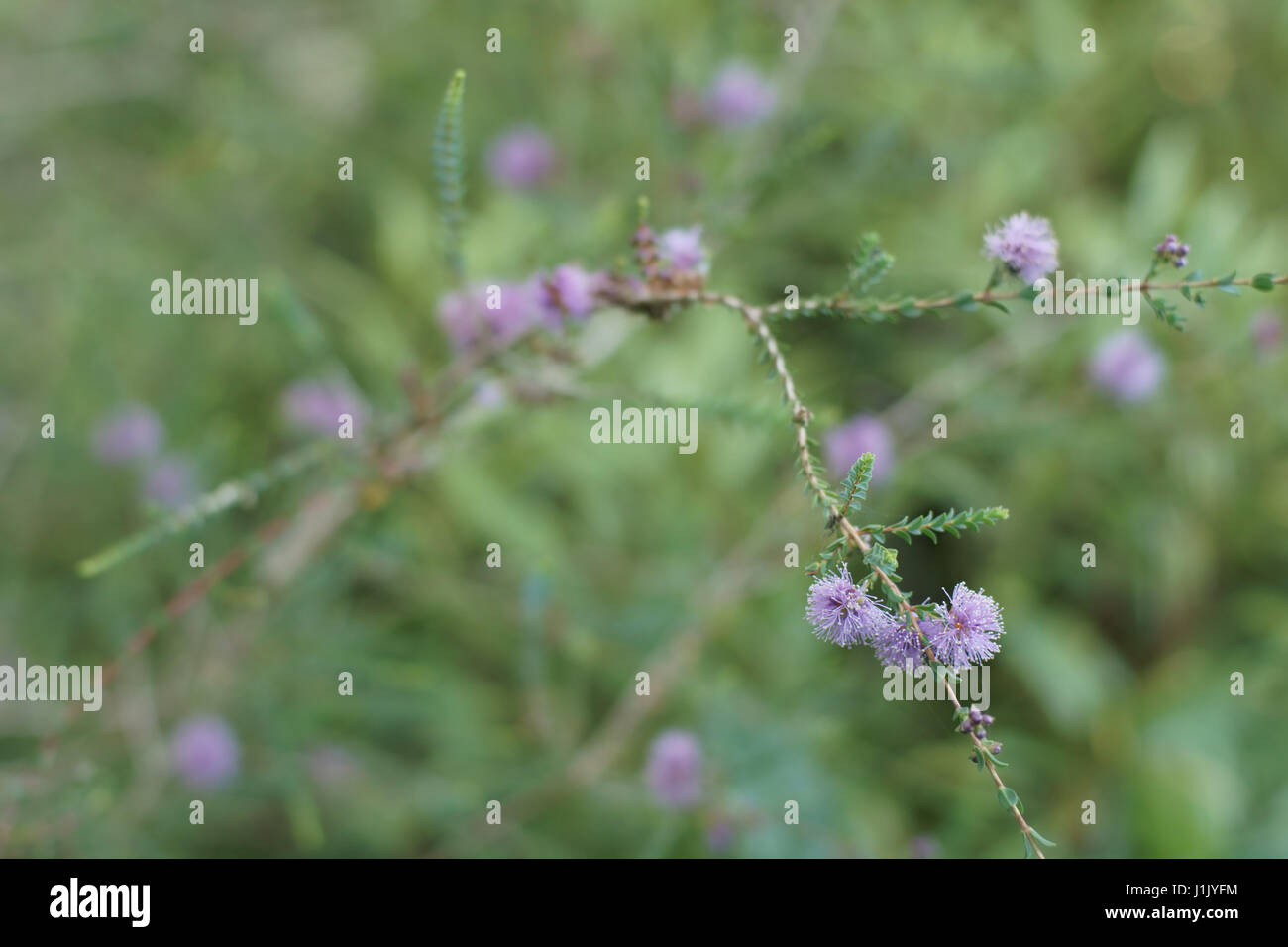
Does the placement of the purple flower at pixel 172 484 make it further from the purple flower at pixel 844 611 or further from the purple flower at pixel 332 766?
the purple flower at pixel 844 611

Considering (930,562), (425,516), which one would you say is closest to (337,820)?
(425,516)

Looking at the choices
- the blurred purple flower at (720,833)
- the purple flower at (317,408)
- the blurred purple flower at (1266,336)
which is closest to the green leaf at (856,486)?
the blurred purple flower at (720,833)

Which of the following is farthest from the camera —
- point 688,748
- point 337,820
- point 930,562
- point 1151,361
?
point 930,562

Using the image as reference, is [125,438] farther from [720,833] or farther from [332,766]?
[720,833]

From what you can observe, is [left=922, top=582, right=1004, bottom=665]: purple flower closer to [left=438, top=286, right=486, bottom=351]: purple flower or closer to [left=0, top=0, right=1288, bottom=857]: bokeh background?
[left=438, top=286, right=486, bottom=351]: purple flower

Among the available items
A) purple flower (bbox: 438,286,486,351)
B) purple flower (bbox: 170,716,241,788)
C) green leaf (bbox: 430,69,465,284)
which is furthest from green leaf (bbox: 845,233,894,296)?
purple flower (bbox: 170,716,241,788)

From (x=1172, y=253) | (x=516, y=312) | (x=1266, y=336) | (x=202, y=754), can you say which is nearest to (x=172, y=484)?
(x=202, y=754)

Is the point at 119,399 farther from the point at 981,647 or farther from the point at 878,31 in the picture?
the point at 981,647
